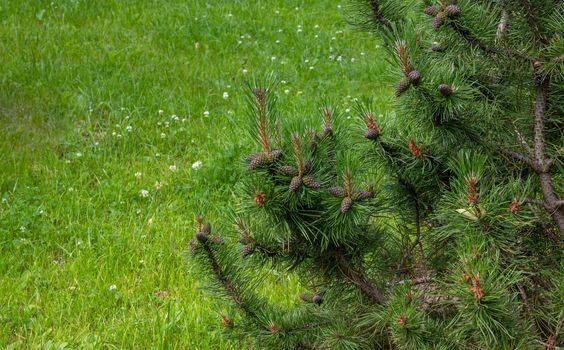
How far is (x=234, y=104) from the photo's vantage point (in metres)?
7.11

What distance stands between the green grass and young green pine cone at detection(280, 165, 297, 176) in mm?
248

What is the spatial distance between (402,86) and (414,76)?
61 millimetres

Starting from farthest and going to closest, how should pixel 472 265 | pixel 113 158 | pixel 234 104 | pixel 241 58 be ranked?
pixel 241 58 → pixel 234 104 → pixel 113 158 → pixel 472 265

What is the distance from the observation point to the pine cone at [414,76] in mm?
2344

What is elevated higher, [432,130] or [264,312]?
[432,130]

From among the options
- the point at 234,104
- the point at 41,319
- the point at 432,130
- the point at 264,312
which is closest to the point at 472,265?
the point at 432,130

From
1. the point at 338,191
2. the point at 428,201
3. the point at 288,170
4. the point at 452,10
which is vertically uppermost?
the point at 452,10

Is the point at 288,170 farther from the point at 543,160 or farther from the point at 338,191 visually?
the point at 543,160

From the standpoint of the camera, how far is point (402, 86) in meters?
A: 2.39

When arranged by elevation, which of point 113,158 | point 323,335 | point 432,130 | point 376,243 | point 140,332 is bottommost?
point 113,158

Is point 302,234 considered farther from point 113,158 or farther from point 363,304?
point 113,158

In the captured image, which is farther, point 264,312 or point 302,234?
point 264,312

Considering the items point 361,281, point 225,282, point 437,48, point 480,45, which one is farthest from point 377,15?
point 225,282

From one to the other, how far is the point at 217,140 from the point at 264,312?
11.6 ft
